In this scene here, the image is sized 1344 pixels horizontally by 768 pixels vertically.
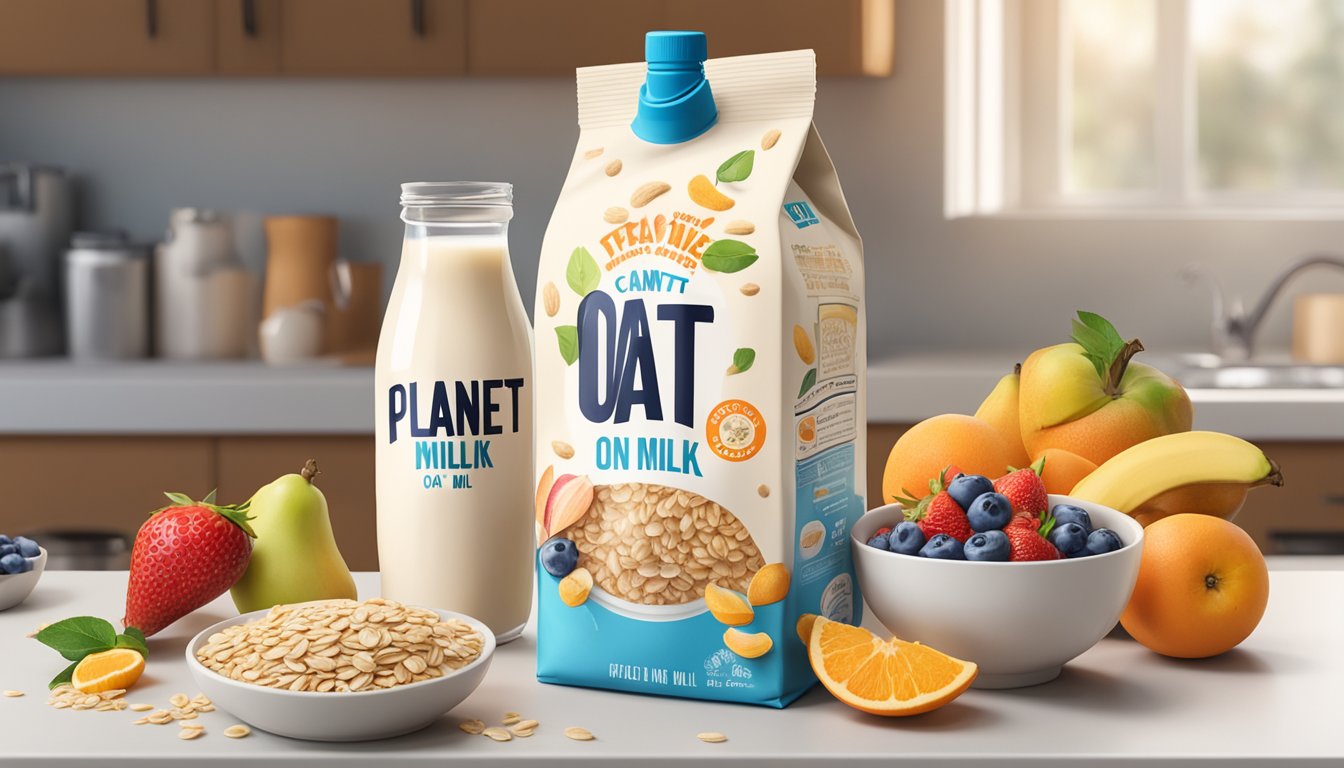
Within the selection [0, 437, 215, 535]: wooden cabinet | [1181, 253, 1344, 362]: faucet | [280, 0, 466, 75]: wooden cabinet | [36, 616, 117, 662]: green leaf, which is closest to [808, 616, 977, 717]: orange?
[36, 616, 117, 662]: green leaf

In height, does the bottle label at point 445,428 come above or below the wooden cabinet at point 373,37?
below

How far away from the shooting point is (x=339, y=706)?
2.20 feet

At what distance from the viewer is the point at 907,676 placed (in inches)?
28.5

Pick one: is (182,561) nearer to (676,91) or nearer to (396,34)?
(676,91)

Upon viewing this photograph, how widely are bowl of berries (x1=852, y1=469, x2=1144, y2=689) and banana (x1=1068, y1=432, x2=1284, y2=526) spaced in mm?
90

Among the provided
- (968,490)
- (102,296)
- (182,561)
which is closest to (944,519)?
(968,490)

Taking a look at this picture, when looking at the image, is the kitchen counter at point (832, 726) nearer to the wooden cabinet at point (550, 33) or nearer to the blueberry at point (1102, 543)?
the blueberry at point (1102, 543)

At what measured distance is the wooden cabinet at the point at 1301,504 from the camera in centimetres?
227

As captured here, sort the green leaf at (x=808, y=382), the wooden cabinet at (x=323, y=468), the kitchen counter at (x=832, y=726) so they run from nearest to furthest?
the kitchen counter at (x=832, y=726) → the green leaf at (x=808, y=382) → the wooden cabinet at (x=323, y=468)

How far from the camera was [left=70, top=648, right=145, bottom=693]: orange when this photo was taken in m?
0.77

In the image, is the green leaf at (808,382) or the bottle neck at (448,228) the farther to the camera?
the bottle neck at (448,228)

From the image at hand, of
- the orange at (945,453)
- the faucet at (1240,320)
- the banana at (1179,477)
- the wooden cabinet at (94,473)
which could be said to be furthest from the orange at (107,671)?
the faucet at (1240,320)

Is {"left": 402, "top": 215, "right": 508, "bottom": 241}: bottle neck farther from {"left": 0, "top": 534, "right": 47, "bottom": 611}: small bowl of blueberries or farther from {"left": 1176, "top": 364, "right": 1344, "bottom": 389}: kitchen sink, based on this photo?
{"left": 1176, "top": 364, "right": 1344, "bottom": 389}: kitchen sink

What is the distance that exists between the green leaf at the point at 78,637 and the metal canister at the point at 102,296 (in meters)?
2.18
